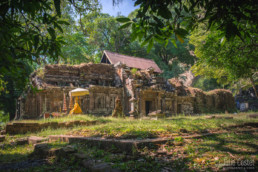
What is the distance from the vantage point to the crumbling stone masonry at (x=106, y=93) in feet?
51.2

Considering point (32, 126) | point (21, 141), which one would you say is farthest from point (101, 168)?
point (32, 126)

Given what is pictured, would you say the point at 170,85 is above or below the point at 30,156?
above

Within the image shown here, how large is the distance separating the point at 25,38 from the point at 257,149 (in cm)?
460

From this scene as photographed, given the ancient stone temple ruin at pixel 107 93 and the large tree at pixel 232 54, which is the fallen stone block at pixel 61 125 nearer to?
the ancient stone temple ruin at pixel 107 93

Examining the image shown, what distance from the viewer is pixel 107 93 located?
1861 centimetres

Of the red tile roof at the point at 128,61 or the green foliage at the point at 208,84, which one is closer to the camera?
the red tile roof at the point at 128,61

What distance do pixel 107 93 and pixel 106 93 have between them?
0.11 metres

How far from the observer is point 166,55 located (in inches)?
1449

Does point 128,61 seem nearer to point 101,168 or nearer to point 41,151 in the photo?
point 41,151

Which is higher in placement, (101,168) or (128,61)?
(128,61)

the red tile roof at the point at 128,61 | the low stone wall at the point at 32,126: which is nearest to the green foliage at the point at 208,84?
the red tile roof at the point at 128,61

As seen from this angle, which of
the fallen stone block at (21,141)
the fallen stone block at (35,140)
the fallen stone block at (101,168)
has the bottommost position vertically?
the fallen stone block at (21,141)

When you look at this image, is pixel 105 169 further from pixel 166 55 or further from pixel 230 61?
pixel 166 55

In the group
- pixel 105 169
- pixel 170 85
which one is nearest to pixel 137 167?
pixel 105 169
